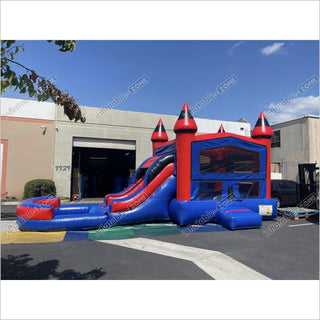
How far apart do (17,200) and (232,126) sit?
1803 centimetres

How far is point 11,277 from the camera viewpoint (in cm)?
363

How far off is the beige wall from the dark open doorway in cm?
468

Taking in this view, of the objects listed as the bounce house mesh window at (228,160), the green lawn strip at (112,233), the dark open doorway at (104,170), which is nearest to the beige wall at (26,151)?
the dark open doorway at (104,170)

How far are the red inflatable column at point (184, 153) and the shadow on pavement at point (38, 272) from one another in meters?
4.18

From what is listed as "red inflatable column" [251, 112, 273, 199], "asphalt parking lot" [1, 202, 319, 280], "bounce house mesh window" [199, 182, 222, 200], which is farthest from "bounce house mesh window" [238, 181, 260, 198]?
"asphalt parking lot" [1, 202, 319, 280]

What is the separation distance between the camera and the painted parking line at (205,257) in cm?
386

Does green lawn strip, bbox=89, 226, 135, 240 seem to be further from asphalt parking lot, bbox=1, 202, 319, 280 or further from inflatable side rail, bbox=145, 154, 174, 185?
inflatable side rail, bbox=145, 154, 174, 185

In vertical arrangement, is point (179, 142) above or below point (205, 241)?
above

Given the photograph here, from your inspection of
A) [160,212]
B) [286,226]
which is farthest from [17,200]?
[286,226]

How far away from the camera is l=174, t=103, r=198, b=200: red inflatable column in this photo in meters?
7.58

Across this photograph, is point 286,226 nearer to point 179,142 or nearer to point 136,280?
point 179,142

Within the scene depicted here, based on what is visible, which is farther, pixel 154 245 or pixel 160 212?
pixel 160 212

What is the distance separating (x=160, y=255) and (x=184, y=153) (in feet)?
12.3

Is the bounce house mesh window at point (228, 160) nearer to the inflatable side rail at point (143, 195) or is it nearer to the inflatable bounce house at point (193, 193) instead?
the inflatable bounce house at point (193, 193)
